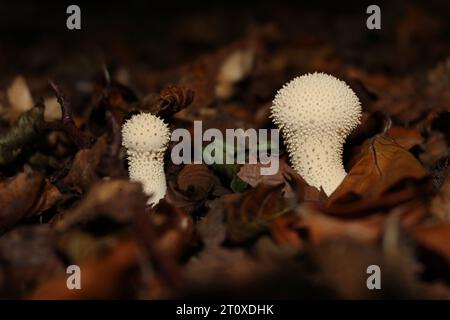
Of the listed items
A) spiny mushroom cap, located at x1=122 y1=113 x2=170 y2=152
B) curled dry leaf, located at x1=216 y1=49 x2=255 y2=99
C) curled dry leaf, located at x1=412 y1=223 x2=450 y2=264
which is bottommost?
curled dry leaf, located at x1=412 y1=223 x2=450 y2=264

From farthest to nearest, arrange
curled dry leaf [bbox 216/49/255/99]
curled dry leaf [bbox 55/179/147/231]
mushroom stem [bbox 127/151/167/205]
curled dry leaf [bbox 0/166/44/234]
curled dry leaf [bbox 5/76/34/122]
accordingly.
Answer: curled dry leaf [bbox 216/49/255/99] → curled dry leaf [bbox 5/76/34/122] → mushroom stem [bbox 127/151/167/205] → curled dry leaf [bbox 0/166/44/234] → curled dry leaf [bbox 55/179/147/231]

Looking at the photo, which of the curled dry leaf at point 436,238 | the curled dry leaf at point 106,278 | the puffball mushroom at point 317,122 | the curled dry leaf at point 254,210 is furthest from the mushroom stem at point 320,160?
the curled dry leaf at point 106,278

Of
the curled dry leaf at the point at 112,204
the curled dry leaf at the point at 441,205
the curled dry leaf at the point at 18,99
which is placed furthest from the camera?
the curled dry leaf at the point at 18,99

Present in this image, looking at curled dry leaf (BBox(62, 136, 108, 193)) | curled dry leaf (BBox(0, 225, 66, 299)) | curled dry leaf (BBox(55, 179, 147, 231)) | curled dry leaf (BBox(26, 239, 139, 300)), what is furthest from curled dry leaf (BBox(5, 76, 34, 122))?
curled dry leaf (BBox(26, 239, 139, 300))

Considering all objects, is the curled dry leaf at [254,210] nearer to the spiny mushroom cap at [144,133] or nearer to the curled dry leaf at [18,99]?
the spiny mushroom cap at [144,133]

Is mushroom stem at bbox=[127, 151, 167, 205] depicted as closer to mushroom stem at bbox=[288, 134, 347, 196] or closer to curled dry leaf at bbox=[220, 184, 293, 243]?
curled dry leaf at bbox=[220, 184, 293, 243]

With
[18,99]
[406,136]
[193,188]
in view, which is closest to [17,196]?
[193,188]

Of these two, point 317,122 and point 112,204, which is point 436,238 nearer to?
point 317,122
